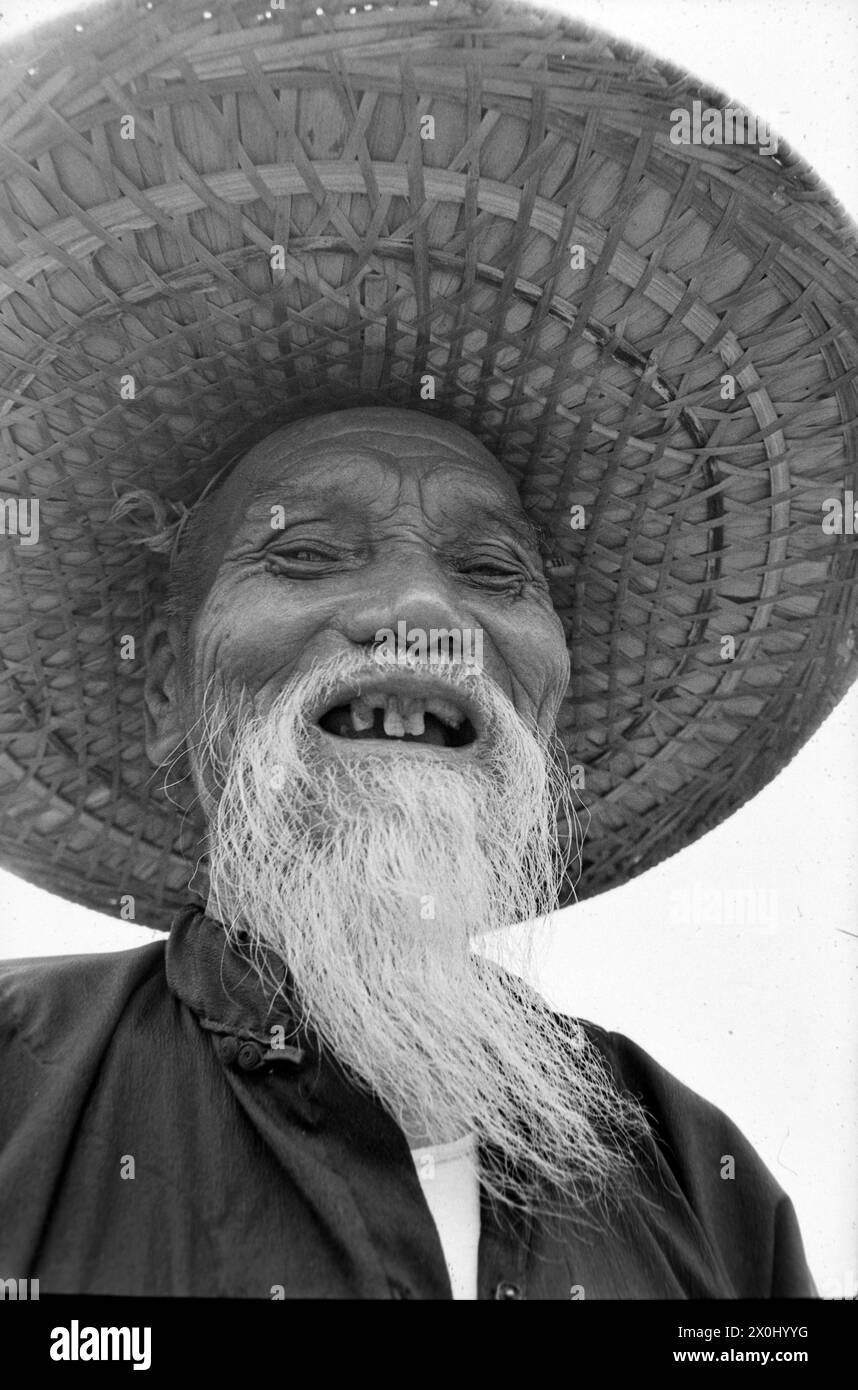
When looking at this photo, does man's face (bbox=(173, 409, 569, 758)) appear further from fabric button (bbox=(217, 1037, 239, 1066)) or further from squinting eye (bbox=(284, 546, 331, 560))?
fabric button (bbox=(217, 1037, 239, 1066))

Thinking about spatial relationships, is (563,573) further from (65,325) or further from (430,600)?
(65,325)

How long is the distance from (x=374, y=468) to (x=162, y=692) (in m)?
0.48

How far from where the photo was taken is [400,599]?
161 centimetres

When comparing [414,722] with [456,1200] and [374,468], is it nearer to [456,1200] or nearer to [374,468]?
[374,468]

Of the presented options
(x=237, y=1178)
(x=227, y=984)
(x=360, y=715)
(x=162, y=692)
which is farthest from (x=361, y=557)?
(x=237, y=1178)

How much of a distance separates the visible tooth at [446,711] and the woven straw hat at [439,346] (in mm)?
398

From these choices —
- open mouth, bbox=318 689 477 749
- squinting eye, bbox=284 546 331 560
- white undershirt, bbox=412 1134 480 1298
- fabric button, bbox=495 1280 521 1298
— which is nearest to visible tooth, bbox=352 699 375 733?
open mouth, bbox=318 689 477 749

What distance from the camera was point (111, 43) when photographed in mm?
1286

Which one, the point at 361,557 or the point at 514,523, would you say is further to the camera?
the point at 514,523
